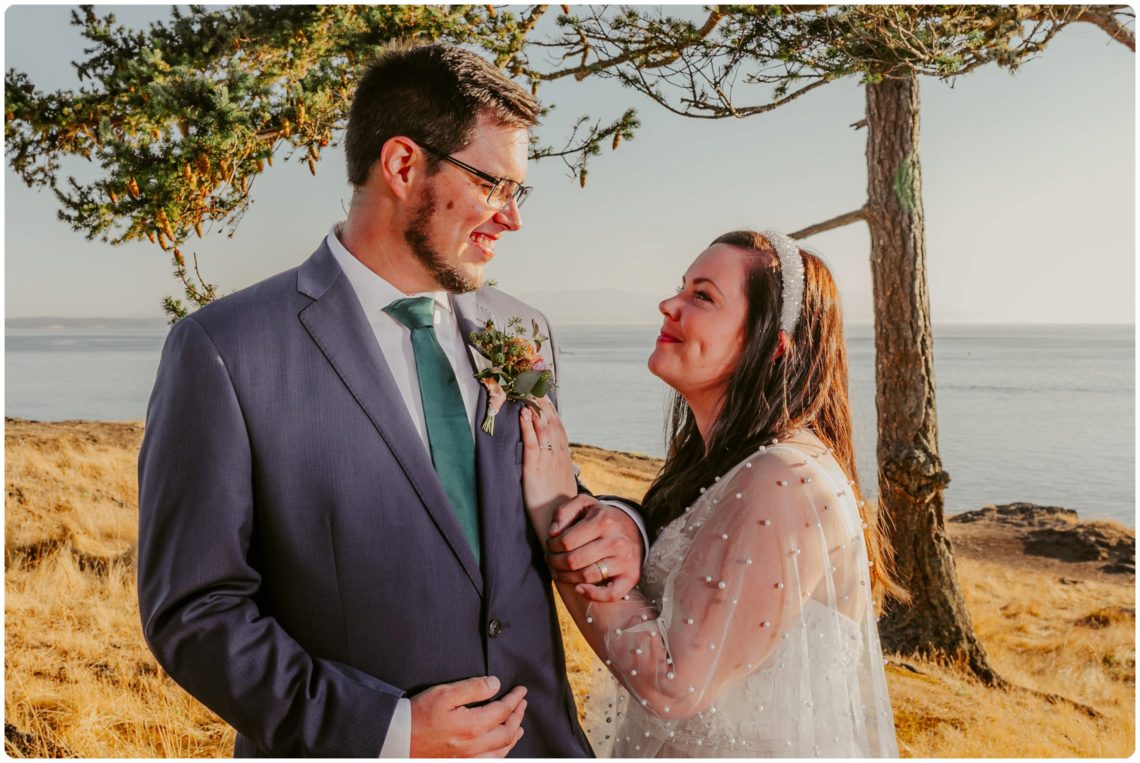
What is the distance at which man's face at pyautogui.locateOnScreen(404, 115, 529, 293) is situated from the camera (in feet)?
6.72

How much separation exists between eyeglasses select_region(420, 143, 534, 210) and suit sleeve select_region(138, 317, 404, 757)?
2.26ft

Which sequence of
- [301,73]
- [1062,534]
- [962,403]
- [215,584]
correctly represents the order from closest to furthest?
[215,584] → [301,73] → [1062,534] → [962,403]

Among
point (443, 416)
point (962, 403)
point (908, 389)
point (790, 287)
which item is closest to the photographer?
point (443, 416)

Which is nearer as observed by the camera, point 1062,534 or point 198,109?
A: point 198,109

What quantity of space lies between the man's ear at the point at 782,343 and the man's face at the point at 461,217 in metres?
0.76

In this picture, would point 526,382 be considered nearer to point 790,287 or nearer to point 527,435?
point 527,435

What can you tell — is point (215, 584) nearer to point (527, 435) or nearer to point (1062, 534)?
point (527, 435)

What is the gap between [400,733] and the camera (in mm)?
1736

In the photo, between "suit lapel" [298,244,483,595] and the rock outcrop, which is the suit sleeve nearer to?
"suit lapel" [298,244,483,595]

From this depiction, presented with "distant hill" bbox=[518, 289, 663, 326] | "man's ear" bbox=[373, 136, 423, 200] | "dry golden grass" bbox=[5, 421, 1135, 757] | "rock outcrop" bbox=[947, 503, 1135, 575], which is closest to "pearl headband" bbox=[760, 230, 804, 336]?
"man's ear" bbox=[373, 136, 423, 200]

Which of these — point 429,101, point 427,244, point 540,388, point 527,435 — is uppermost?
point 429,101

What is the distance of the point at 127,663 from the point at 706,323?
4158 mm

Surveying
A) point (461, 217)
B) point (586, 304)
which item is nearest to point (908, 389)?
point (461, 217)

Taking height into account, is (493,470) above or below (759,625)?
above
